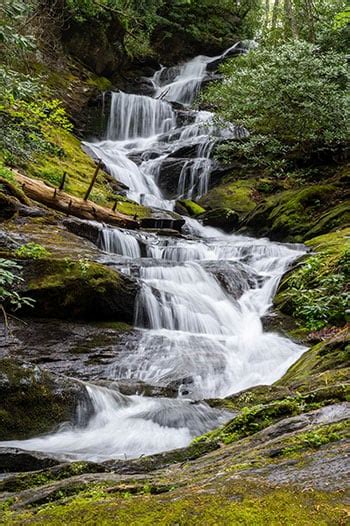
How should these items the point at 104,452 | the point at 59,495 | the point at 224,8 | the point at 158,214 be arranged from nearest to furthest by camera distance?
the point at 59,495 → the point at 104,452 → the point at 158,214 → the point at 224,8

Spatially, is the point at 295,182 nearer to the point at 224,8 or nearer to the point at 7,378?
the point at 7,378

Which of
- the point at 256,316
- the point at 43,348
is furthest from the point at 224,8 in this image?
the point at 43,348

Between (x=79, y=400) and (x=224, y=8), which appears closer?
(x=79, y=400)

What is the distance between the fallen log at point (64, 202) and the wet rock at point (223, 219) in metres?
4.87

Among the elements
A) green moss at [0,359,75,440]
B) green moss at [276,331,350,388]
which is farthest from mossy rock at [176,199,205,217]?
green moss at [0,359,75,440]

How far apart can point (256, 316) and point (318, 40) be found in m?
15.4

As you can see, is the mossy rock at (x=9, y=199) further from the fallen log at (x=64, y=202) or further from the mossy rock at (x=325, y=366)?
the mossy rock at (x=325, y=366)

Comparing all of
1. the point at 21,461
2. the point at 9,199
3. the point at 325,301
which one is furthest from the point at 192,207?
the point at 21,461

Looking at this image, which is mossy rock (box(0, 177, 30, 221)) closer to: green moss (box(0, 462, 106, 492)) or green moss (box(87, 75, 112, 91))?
green moss (box(0, 462, 106, 492))

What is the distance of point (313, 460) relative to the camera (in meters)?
1.82

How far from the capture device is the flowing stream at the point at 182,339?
4832 millimetres

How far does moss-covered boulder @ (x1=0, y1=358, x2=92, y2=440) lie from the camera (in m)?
4.74

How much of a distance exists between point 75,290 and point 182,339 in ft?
7.07

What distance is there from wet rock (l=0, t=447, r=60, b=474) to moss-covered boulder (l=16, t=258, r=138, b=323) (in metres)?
3.91
